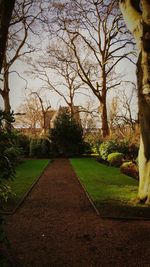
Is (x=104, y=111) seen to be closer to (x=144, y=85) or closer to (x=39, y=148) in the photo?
(x=39, y=148)

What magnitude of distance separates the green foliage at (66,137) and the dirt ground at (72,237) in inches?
794

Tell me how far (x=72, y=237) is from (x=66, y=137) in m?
23.3

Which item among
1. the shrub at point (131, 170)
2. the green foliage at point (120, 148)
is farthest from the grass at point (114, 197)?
the green foliage at point (120, 148)

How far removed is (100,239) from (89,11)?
24500mm

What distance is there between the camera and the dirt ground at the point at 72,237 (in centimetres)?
447

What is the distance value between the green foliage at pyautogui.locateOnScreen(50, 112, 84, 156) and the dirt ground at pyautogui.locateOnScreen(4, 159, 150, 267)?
66.1ft

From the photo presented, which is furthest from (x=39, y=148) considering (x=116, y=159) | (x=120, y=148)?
(x=116, y=159)

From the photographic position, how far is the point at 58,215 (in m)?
7.09

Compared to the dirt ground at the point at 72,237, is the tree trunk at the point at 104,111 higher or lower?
higher

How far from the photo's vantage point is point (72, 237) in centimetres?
553

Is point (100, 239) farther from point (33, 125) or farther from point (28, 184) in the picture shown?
point (33, 125)

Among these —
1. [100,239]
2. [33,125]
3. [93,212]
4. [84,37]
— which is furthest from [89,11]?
[33,125]

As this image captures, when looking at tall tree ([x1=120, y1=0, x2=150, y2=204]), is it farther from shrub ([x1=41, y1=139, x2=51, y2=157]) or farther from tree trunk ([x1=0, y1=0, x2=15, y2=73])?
shrub ([x1=41, y1=139, x2=51, y2=157])

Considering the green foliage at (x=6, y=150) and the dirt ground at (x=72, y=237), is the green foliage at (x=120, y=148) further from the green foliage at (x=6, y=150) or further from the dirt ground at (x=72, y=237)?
Answer: the green foliage at (x=6, y=150)
